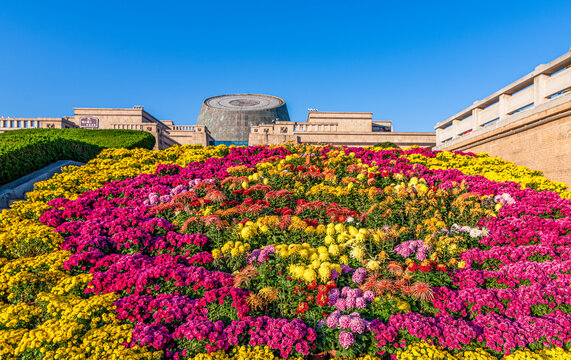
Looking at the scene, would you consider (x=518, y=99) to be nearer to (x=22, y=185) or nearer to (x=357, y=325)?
(x=357, y=325)

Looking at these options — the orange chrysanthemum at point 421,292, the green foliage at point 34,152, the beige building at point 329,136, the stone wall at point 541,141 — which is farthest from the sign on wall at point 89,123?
the orange chrysanthemum at point 421,292

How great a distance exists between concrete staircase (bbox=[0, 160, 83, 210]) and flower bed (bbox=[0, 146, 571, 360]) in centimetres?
76

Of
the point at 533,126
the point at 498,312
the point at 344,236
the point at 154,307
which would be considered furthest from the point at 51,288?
the point at 533,126

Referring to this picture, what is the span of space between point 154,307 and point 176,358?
759 mm

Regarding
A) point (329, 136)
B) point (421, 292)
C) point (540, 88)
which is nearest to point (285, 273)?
point (421, 292)

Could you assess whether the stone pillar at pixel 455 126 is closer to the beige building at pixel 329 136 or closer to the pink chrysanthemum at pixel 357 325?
the beige building at pixel 329 136

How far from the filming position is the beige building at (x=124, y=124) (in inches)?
904

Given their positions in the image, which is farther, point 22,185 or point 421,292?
point 22,185

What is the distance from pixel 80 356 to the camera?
→ 3.29 meters

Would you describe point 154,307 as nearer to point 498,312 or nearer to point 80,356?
point 80,356

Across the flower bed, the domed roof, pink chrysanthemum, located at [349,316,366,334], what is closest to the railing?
the flower bed

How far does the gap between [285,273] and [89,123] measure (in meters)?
31.5

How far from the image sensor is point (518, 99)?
10633mm

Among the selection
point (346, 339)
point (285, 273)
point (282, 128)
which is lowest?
point (346, 339)
